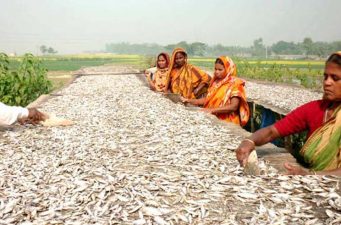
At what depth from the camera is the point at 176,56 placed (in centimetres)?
793

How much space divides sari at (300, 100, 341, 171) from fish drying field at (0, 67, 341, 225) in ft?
0.93

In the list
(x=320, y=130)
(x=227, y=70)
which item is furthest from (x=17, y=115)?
(x=320, y=130)

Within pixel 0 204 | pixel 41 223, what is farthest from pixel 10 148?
pixel 41 223

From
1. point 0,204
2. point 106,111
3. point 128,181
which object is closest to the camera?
point 0,204

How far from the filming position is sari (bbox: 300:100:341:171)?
2.89 meters

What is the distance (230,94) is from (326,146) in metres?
2.76

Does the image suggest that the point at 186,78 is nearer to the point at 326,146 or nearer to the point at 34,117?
the point at 34,117

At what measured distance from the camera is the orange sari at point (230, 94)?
564 cm

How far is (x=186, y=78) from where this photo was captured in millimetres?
7844

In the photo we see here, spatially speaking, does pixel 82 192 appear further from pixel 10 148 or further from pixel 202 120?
pixel 202 120

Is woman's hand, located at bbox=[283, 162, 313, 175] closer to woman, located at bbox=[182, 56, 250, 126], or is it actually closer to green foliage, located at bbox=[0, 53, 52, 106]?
woman, located at bbox=[182, 56, 250, 126]

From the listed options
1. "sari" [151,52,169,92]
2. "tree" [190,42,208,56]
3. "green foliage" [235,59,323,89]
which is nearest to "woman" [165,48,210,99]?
"sari" [151,52,169,92]

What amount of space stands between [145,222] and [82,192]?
647mm

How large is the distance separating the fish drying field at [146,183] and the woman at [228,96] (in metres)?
0.98
